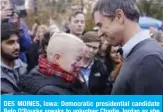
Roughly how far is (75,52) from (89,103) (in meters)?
0.21

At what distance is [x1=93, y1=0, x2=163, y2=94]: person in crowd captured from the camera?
137 cm

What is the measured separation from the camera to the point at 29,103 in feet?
5.48

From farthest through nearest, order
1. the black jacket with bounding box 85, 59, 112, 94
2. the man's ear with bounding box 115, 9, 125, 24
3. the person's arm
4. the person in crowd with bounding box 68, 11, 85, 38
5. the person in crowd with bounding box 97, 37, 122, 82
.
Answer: the person in crowd with bounding box 68, 11, 85, 38 < the person in crowd with bounding box 97, 37, 122, 82 < the black jacket with bounding box 85, 59, 112, 94 < the man's ear with bounding box 115, 9, 125, 24 < the person's arm

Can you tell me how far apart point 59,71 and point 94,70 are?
0.72m

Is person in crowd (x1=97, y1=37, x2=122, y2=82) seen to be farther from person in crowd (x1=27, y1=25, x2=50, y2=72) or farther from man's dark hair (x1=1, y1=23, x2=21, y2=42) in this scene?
man's dark hair (x1=1, y1=23, x2=21, y2=42)

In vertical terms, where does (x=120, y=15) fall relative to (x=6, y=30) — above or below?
above

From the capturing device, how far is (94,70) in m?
2.34

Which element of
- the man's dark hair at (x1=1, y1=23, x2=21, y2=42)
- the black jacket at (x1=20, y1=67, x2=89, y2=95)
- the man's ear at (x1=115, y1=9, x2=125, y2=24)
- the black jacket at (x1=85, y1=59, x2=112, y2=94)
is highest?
the man's ear at (x1=115, y1=9, x2=125, y2=24)

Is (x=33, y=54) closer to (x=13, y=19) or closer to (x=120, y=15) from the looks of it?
(x=13, y=19)

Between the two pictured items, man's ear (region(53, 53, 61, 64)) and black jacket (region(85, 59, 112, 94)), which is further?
black jacket (region(85, 59, 112, 94))

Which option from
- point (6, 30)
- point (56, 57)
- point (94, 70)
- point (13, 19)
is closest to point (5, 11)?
point (13, 19)

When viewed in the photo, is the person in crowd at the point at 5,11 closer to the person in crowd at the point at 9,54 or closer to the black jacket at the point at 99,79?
the person in crowd at the point at 9,54

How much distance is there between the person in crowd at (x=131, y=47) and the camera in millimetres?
1372

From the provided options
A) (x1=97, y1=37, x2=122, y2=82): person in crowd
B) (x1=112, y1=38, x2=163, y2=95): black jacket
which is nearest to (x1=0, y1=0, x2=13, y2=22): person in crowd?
(x1=97, y1=37, x2=122, y2=82): person in crowd
